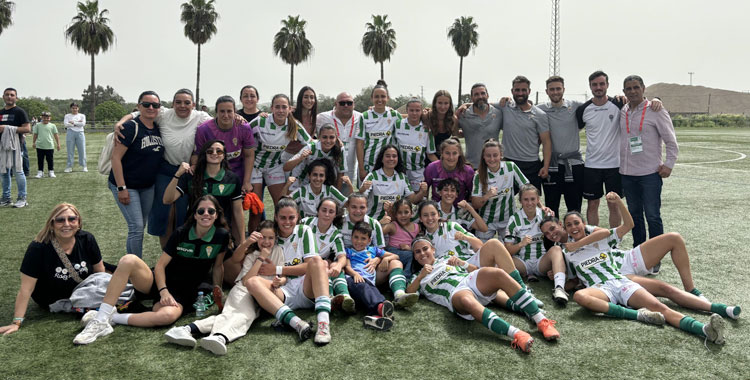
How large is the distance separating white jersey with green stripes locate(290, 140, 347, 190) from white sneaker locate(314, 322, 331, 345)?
2.25 m

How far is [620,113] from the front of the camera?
239 inches

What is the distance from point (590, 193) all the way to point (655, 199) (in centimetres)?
79

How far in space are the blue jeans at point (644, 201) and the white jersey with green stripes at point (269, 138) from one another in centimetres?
376

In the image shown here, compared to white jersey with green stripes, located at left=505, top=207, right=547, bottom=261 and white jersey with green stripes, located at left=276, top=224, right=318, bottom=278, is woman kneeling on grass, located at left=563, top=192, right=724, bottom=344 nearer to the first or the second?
white jersey with green stripes, located at left=505, top=207, right=547, bottom=261

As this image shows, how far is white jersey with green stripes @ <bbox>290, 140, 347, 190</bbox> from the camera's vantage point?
575 cm

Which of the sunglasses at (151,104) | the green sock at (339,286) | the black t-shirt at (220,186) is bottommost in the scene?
the green sock at (339,286)

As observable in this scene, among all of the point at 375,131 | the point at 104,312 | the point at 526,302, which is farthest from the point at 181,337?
the point at 375,131

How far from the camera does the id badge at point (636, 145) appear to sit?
5.62 meters

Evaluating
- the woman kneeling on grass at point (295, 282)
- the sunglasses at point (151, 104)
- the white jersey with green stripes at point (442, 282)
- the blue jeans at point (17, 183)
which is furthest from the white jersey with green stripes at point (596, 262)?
the blue jeans at point (17, 183)

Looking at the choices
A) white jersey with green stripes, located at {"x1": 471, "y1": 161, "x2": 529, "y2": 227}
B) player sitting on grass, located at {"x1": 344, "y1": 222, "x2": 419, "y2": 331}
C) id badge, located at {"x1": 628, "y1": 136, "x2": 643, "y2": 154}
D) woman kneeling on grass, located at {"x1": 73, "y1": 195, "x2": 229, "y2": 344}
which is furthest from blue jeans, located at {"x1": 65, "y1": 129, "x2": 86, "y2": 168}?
id badge, located at {"x1": 628, "y1": 136, "x2": 643, "y2": 154}

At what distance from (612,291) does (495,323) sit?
1.27 m

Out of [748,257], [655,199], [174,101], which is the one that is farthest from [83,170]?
[748,257]

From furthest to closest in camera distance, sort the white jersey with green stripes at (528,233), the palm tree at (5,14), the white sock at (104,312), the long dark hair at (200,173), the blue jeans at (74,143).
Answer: the palm tree at (5,14) < the blue jeans at (74,143) < the white jersey with green stripes at (528,233) < the long dark hair at (200,173) < the white sock at (104,312)

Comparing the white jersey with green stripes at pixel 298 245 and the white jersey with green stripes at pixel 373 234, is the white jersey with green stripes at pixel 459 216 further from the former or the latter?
the white jersey with green stripes at pixel 298 245
